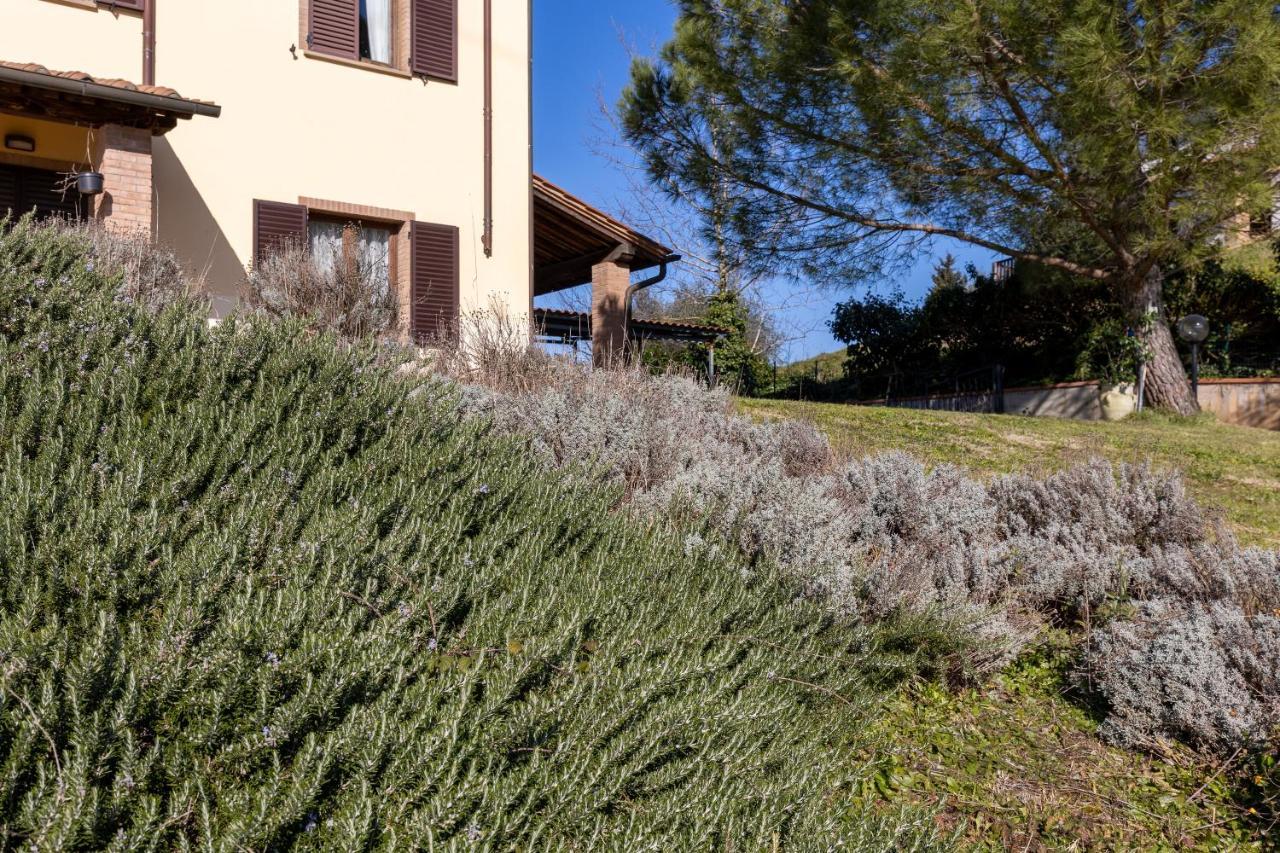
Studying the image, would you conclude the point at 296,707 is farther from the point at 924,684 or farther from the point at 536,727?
the point at 924,684

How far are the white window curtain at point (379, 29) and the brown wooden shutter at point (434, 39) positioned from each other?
37cm

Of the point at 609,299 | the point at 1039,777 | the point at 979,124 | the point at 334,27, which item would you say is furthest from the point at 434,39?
the point at 1039,777

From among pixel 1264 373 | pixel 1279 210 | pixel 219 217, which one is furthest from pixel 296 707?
pixel 1264 373

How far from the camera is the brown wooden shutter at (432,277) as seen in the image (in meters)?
9.89

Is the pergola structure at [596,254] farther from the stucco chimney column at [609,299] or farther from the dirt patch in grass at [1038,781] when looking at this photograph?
the dirt patch in grass at [1038,781]

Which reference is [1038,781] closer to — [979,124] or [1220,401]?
[979,124]

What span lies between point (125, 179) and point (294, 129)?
216 centimetres

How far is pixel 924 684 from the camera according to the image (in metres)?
3.35

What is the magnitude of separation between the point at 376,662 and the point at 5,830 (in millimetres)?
685

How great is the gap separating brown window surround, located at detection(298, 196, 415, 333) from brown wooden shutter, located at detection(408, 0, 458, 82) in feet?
5.73

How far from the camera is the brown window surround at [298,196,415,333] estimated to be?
9531mm

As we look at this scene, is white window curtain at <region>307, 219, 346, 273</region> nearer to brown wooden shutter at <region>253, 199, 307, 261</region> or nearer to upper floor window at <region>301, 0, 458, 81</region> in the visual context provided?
brown wooden shutter at <region>253, 199, 307, 261</region>

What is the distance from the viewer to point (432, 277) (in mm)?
10039

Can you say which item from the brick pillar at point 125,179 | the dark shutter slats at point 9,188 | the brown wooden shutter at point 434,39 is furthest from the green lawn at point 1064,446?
the dark shutter slats at point 9,188
